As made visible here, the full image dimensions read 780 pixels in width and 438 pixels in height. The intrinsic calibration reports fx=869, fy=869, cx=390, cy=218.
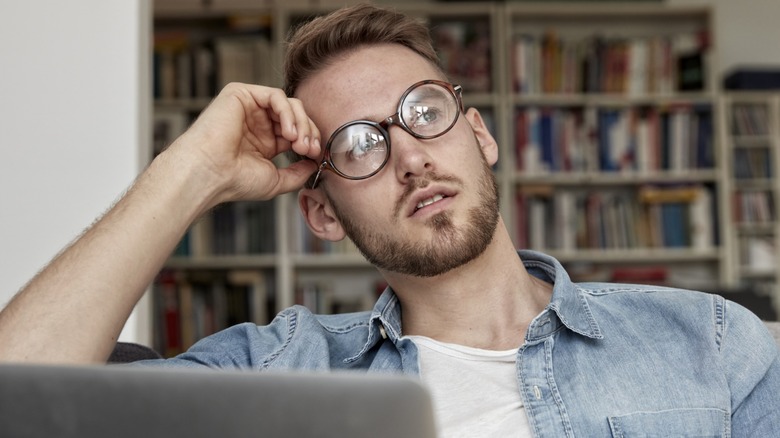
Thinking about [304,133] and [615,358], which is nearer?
[615,358]

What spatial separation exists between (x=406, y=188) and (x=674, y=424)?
1.75 ft

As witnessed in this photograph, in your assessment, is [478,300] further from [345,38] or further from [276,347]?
[345,38]

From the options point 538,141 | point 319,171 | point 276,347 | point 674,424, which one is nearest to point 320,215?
point 319,171

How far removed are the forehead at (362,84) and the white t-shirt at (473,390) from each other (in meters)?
0.41

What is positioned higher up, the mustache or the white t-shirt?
the mustache

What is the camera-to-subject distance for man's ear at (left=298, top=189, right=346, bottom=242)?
5.18ft

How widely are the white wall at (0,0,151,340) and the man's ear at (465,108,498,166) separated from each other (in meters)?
0.70

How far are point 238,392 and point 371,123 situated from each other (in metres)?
1.03

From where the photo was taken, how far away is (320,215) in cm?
161

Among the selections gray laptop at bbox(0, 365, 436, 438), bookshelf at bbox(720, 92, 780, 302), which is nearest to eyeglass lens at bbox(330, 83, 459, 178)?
gray laptop at bbox(0, 365, 436, 438)

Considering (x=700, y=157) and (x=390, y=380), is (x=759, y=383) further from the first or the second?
(x=700, y=157)

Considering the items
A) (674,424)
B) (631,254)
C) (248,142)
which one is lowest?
(674,424)

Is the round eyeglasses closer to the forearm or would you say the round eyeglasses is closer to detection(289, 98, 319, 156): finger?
detection(289, 98, 319, 156): finger

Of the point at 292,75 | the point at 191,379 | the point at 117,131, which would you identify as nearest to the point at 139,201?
the point at 292,75
